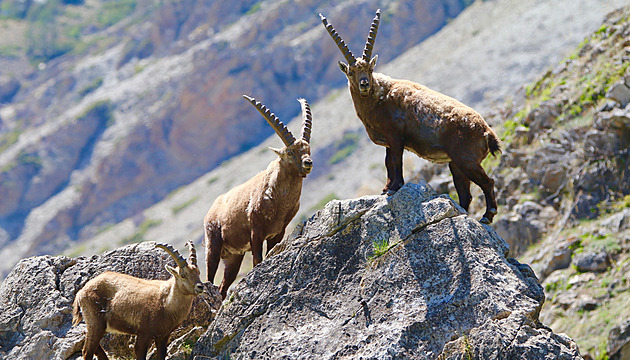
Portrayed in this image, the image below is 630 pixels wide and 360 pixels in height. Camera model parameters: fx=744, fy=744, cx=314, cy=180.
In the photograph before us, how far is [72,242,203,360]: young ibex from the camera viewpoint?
31.4ft

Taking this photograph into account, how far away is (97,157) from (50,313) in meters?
89.2

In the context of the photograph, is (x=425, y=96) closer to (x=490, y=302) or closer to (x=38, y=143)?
(x=490, y=302)

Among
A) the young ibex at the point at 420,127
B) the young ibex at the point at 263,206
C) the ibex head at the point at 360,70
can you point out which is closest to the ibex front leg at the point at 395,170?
the young ibex at the point at 420,127

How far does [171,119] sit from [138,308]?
85976mm

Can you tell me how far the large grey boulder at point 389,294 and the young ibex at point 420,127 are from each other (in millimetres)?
576

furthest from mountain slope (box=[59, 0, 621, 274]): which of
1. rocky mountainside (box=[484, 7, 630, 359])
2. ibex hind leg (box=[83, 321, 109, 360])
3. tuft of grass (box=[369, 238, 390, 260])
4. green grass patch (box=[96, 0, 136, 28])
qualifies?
green grass patch (box=[96, 0, 136, 28])

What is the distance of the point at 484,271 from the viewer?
8.58 m

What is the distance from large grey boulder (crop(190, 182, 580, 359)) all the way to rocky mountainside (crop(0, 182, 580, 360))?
13mm

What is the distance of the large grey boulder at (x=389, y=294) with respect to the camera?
8242 millimetres

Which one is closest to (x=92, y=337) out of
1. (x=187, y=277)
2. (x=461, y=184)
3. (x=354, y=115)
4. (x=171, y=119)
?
(x=187, y=277)

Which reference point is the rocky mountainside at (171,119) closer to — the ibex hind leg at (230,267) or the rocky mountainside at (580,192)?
the rocky mountainside at (580,192)

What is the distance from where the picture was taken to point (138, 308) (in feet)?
31.6

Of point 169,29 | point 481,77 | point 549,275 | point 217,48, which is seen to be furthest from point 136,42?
point 549,275

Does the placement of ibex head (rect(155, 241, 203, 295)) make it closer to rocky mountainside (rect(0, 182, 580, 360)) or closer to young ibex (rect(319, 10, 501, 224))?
rocky mountainside (rect(0, 182, 580, 360))
